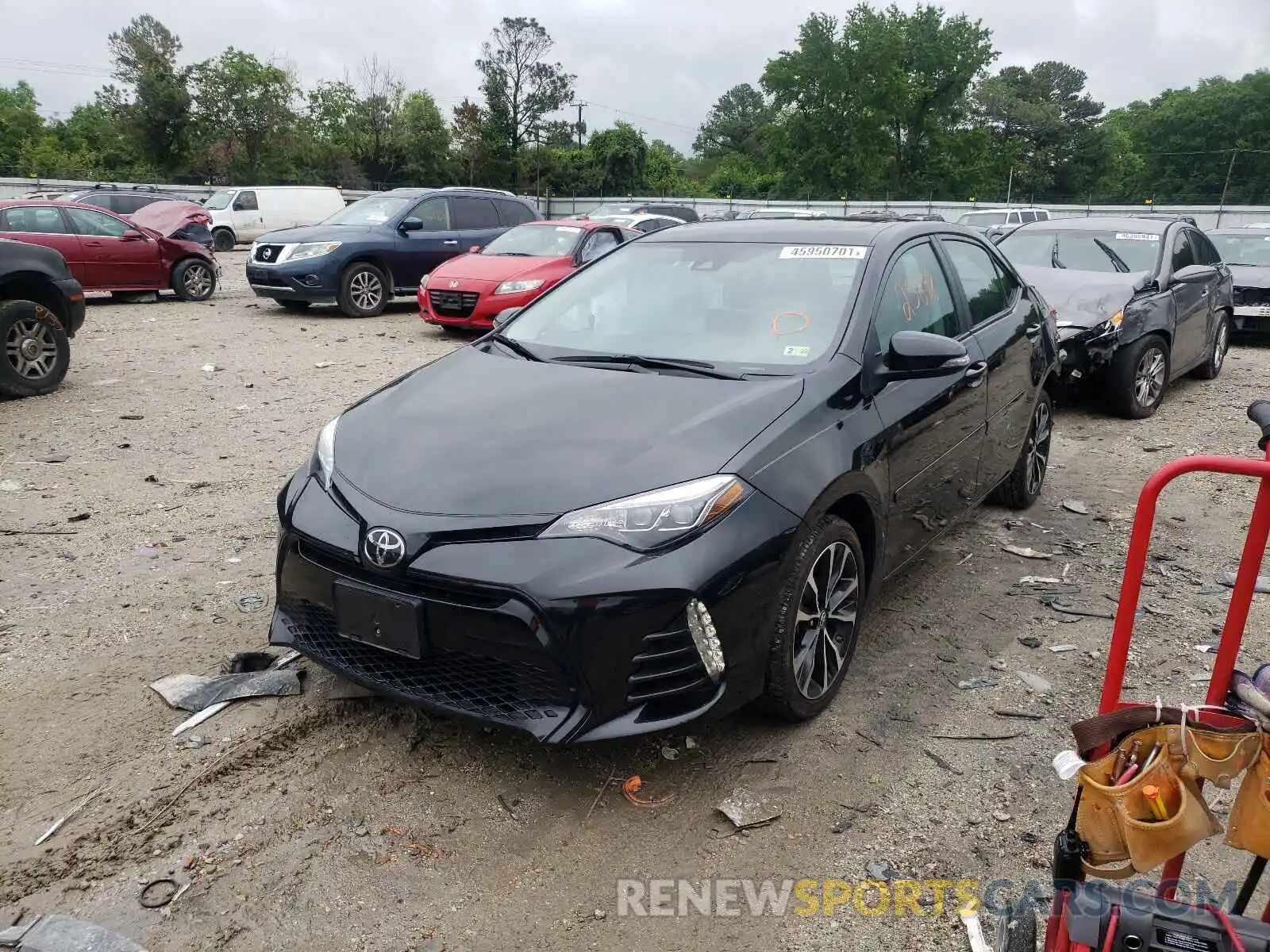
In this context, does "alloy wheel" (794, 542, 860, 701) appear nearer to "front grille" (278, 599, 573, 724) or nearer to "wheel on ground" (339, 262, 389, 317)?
"front grille" (278, 599, 573, 724)

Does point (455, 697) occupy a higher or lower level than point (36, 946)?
higher

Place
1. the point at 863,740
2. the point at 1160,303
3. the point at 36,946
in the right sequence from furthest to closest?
1. the point at 1160,303
2. the point at 863,740
3. the point at 36,946

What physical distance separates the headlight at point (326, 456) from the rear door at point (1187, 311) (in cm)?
780

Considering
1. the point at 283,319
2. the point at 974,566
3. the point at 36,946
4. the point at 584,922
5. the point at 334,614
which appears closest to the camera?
the point at 36,946

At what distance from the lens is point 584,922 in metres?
2.44

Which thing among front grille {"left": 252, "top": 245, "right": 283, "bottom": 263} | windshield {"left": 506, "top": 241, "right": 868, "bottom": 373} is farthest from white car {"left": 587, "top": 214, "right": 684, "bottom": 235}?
windshield {"left": 506, "top": 241, "right": 868, "bottom": 373}

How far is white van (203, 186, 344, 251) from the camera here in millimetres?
26734

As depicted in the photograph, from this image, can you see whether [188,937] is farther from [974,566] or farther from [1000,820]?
[974,566]

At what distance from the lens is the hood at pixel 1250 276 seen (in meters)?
12.6

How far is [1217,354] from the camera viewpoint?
33.8ft

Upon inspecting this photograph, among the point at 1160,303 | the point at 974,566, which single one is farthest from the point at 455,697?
the point at 1160,303

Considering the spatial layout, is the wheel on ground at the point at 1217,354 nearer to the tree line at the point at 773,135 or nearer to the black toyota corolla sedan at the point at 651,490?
the black toyota corolla sedan at the point at 651,490

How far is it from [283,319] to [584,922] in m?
12.2

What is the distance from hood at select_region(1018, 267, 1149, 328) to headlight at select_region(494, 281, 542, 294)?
5594 mm
